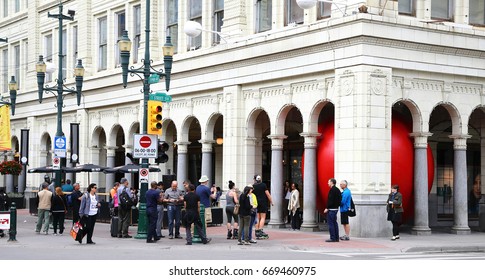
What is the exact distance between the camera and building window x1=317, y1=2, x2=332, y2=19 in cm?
3006

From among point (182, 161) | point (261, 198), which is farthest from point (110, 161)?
point (261, 198)

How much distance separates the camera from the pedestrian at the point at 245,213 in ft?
80.2

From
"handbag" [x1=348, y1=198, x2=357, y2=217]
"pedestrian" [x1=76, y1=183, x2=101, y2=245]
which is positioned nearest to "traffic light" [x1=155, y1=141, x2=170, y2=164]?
"pedestrian" [x1=76, y1=183, x2=101, y2=245]

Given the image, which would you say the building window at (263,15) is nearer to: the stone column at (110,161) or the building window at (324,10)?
the building window at (324,10)

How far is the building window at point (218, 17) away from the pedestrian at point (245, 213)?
40.8ft

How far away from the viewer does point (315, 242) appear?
25.9 metres

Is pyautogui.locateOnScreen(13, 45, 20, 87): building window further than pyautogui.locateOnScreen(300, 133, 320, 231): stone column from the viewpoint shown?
Yes

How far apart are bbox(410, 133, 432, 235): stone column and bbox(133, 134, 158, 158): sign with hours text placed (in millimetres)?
8633

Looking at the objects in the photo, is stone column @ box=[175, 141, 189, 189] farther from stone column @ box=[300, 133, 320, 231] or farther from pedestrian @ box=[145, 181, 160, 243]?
pedestrian @ box=[145, 181, 160, 243]

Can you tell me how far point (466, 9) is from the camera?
30.6m

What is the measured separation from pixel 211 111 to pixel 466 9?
10.7 m

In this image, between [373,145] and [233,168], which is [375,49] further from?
[233,168]

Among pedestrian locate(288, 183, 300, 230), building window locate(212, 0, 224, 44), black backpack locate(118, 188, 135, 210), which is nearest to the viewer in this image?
black backpack locate(118, 188, 135, 210)
